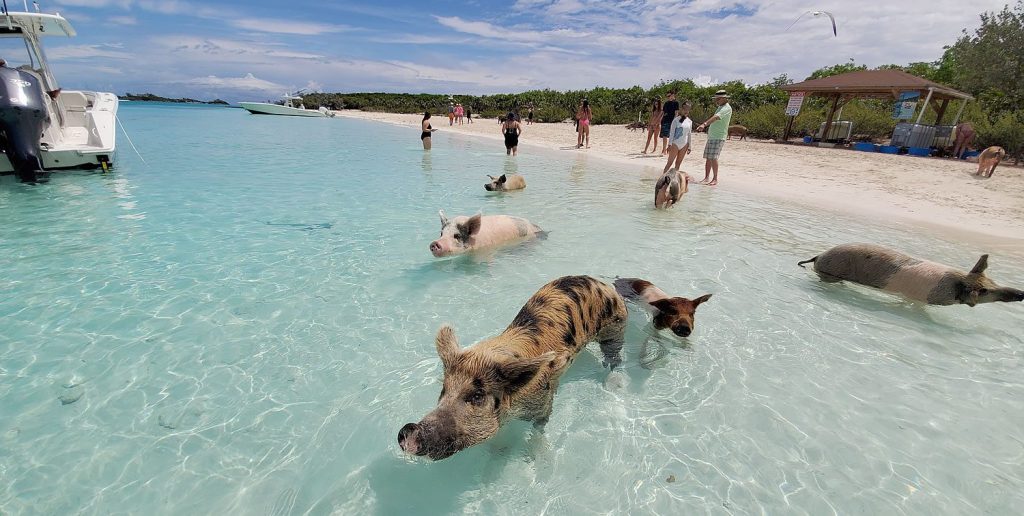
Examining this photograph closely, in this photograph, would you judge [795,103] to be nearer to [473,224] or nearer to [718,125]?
[718,125]

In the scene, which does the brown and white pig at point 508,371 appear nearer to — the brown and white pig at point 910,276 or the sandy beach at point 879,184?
the brown and white pig at point 910,276

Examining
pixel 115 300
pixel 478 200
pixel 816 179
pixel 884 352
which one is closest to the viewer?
pixel 884 352

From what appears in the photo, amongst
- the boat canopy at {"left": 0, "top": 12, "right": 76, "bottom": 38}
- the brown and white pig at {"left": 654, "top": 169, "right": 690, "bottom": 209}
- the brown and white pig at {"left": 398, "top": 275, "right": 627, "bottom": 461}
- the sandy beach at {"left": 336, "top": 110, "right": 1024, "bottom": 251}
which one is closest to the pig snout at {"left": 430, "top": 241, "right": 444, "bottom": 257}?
the brown and white pig at {"left": 398, "top": 275, "right": 627, "bottom": 461}

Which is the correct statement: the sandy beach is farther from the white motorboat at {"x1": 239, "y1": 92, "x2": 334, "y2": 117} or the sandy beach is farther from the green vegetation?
the white motorboat at {"x1": 239, "y1": 92, "x2": 334, "y2": 117}

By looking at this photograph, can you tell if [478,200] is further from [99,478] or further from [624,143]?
[624,143]

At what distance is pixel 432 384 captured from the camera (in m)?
4.25

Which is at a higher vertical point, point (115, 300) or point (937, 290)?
point (937, 290)

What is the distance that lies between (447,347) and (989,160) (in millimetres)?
23263

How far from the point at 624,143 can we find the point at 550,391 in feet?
93.3

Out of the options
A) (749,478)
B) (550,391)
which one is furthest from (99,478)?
(749,478)

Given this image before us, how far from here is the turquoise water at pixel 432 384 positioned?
3.19m

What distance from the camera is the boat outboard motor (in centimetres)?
1072

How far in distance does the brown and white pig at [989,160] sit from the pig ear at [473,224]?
20.2 metres

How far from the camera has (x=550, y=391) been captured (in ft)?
10.9
